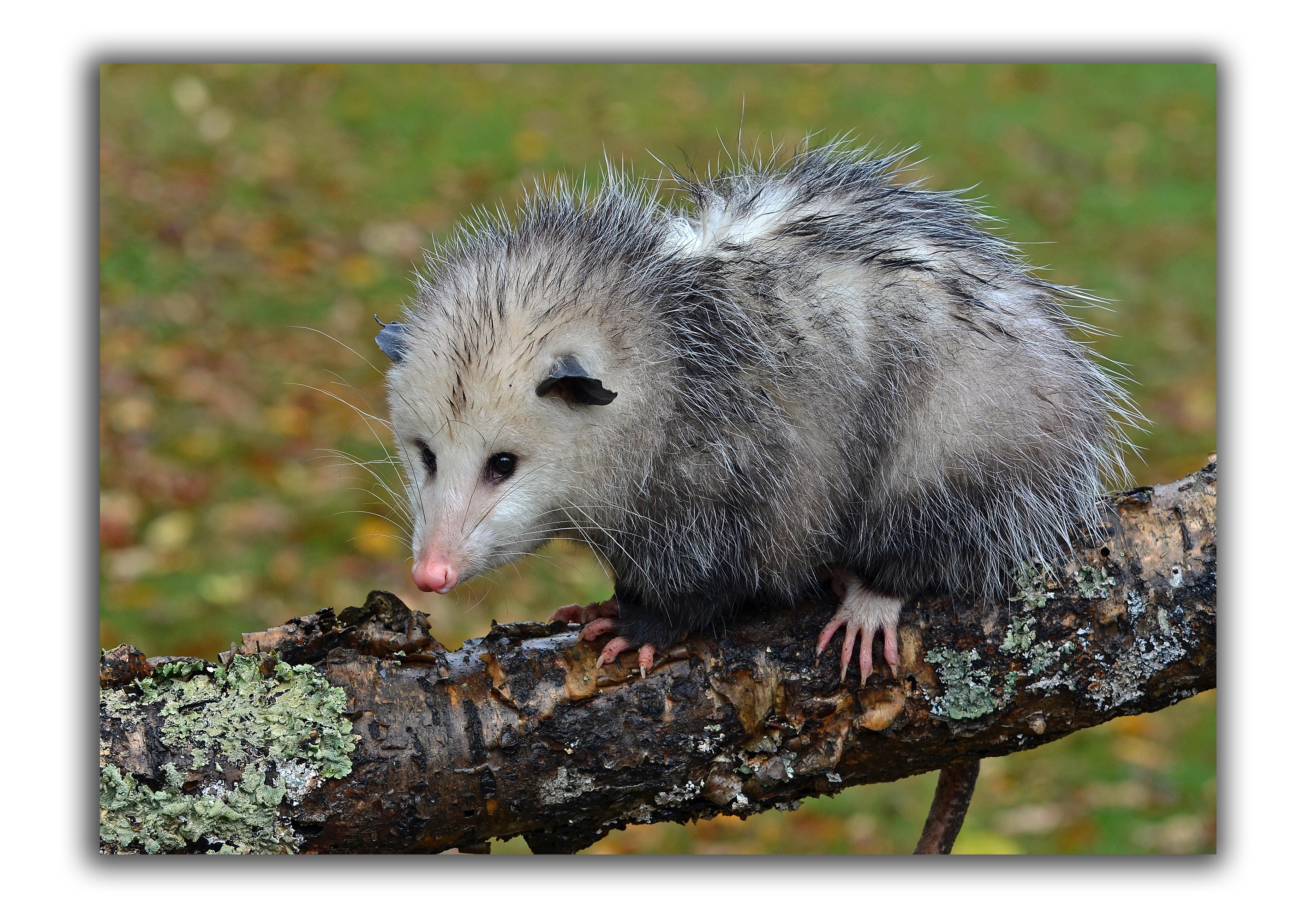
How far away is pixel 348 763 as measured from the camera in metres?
2.16

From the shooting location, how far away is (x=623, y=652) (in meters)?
2.34

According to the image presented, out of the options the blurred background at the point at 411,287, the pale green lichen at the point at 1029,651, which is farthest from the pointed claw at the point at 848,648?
the blurred background at the point at 411,287

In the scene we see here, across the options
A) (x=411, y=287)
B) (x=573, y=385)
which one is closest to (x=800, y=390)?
(x=573, y=385)

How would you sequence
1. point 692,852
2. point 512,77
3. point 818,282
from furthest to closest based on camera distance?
point 692,852 → point 512,77 → point 818,282

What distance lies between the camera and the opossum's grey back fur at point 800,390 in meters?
2.32

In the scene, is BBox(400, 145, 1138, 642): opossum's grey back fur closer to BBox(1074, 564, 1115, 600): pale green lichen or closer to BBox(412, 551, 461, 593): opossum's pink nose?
BBox(1074, 564, 1115, 600): pale green lichen

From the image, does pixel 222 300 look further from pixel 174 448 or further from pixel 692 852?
pixel 692 852

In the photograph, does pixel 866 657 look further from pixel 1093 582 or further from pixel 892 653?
pixel 1093 582

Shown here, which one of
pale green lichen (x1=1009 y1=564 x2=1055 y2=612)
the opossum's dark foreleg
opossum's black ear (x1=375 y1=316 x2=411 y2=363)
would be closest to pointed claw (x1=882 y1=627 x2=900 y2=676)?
the opossum's dark foreleg

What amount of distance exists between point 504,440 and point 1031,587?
3.57 feet

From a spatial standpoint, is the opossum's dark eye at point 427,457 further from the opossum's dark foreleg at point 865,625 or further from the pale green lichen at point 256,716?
the opossum's dark foreleg at point 865,625

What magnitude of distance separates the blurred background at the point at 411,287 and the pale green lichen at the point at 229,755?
1300 mm

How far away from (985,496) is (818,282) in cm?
56
